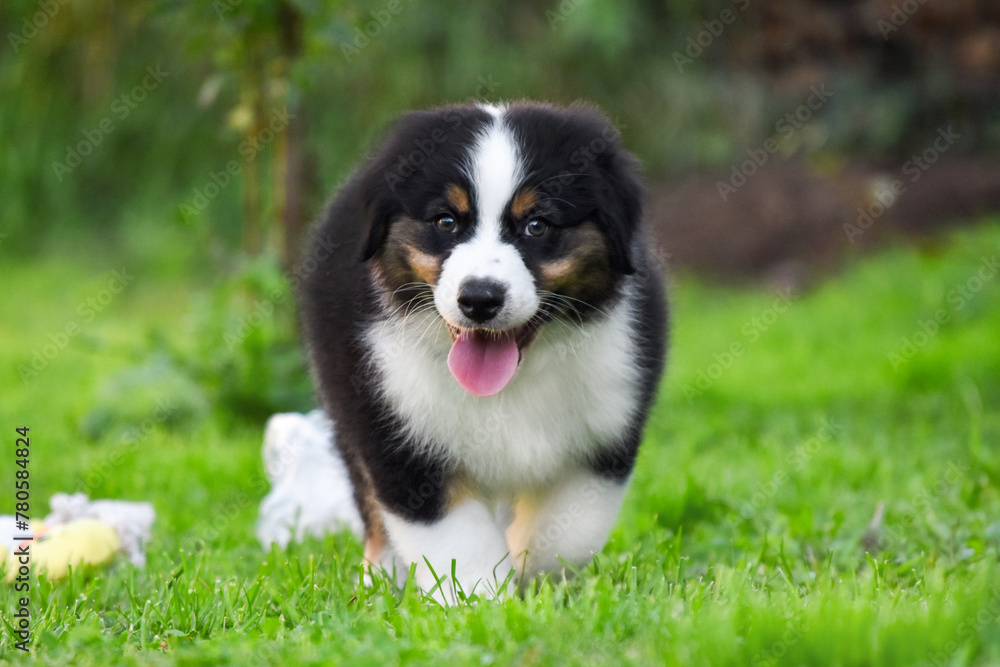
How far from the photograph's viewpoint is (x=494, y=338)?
2768 millimetres

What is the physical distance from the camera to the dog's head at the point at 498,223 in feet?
8.57

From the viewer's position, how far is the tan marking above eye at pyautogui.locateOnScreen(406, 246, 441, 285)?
8.92 ft

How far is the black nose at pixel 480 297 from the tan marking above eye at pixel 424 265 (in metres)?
0.18

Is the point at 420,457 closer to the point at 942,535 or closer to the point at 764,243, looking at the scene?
the point at 942,535

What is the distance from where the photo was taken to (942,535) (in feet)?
10.9

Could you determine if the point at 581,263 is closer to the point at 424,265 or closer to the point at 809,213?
the point at 424,265

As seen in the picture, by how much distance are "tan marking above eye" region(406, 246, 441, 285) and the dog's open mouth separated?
0.13m

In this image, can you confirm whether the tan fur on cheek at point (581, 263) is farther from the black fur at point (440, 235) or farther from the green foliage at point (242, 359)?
the green foliage at point (242, 359)

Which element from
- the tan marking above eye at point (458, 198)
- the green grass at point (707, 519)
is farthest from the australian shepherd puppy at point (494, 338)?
the green grass at point (707, 519)

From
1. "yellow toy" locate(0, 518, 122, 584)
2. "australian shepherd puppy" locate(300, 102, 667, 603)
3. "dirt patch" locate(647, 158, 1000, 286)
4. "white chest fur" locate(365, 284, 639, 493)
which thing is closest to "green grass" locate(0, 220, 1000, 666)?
"yellow toy" locate(0, 518, 122, 584)

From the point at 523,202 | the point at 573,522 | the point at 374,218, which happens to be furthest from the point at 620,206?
the point at 573,522

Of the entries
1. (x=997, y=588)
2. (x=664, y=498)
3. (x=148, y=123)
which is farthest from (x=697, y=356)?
(x=148, y=123)

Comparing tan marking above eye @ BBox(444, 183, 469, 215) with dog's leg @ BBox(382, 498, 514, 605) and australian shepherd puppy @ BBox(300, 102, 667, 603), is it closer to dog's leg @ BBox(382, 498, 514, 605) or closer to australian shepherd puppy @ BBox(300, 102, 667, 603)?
australian shepherd puppy @ BBox(300, 102, 667, 603)

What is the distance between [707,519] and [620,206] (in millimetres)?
1267
